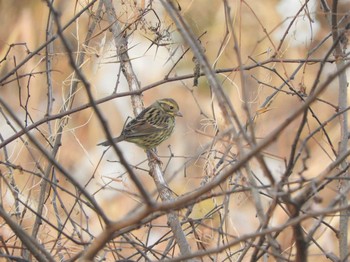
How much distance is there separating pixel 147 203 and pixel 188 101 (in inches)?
264

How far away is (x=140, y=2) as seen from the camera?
11.4 feet

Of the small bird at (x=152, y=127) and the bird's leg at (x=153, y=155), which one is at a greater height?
the small bird at (x=152, y=127)

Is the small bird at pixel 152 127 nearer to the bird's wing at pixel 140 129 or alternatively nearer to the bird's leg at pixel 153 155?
the bird's wing at pixel 140 129

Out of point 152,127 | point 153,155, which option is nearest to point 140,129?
point 152,127

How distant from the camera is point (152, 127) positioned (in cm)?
438

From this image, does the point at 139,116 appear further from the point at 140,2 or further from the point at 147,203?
the point at 147,203

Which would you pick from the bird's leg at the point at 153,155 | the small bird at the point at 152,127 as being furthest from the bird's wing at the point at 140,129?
the bird's leg at the point at 153,155

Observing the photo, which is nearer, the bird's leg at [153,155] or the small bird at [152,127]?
the bird's leg at [153,155]

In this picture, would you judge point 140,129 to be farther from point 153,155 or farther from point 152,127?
point 153,155

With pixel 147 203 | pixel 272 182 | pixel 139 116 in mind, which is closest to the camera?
pixel 147 203

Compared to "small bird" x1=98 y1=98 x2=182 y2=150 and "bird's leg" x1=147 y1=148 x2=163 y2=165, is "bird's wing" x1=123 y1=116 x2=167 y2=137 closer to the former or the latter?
"small bird" x1=98 y1=98 x2=182 y2=150

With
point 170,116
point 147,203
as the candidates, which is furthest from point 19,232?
point 170,116

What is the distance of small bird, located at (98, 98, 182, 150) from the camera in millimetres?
4262

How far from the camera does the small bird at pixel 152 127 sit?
4.26m
